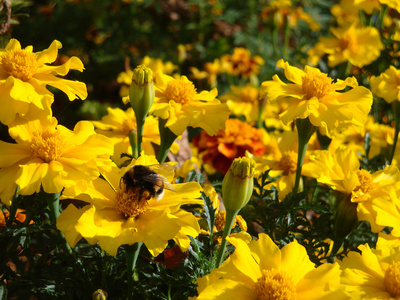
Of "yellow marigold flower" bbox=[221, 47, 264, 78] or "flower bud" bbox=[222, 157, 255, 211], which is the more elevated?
"flower bud" bbox=[222, 157, 255, 211]

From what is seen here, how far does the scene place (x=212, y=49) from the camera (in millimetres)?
2869

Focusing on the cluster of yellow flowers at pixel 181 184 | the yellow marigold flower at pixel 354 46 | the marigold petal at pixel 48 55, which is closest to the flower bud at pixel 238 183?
the cluster of yellow flowers at pixel 181 184

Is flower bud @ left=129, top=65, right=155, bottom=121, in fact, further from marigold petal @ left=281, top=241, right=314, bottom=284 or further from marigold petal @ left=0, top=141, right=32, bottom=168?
marigold petal @ left=281, top=241, right=314, bottom=284

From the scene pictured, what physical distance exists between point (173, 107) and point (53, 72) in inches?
10.1

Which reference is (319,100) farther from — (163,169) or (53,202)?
(53,202)

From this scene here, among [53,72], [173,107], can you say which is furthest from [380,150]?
[53,72]

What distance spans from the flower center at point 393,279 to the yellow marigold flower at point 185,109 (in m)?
0.44

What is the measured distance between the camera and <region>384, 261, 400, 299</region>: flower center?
84 cm

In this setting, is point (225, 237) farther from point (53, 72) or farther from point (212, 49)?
point (212, 49)

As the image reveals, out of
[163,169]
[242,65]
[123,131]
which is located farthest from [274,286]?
[242,65]

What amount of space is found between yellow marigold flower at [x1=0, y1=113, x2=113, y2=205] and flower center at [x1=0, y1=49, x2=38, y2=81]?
9 centimetres

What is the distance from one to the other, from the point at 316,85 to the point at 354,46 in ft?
A: 2.49

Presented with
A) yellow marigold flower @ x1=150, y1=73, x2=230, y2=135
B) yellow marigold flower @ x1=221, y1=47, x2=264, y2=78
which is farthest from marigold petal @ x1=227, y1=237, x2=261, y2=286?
yellow marigold flower @ x1=221, y1=47, x2=264, y2=78

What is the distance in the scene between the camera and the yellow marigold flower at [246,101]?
2191 mm
